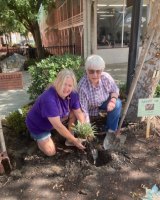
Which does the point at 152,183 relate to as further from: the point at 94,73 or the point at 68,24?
the point at 68,24

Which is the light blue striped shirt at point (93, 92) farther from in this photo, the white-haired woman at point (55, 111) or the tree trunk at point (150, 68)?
the tree trunk at point (150, 68)

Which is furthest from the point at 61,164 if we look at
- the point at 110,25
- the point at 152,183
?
the point at 110,25

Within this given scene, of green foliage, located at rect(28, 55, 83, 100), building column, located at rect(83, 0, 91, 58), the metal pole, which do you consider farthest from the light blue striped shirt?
building column, located at rect(83, 0, 91, 58)

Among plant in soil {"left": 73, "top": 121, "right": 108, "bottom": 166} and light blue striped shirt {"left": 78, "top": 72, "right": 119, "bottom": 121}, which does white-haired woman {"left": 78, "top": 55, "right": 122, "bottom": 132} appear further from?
plant in soil {"left": 73, "top": 121, "right": 108, "bottom": 166}

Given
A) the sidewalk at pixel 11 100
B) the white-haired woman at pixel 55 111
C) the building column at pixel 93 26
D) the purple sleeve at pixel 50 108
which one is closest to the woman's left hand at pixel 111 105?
the white-haired woman at pixel 55 111

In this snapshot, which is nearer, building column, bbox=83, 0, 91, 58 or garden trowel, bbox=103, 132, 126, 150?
garden trowel, bbox=103, 132, 126, 150

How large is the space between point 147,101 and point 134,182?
1.05 meters

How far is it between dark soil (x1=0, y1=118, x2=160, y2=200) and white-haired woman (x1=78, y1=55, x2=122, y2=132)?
0.41 metres

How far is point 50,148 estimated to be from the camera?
3.18 m

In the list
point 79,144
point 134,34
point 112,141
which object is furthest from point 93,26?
point 79,144

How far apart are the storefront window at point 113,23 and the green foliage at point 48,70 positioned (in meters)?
7.27

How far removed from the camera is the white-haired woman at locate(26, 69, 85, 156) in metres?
2.87

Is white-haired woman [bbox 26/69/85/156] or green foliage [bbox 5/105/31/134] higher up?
white-haired woman [bbox 26/69/85/156]

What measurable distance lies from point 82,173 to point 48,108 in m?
0.83
